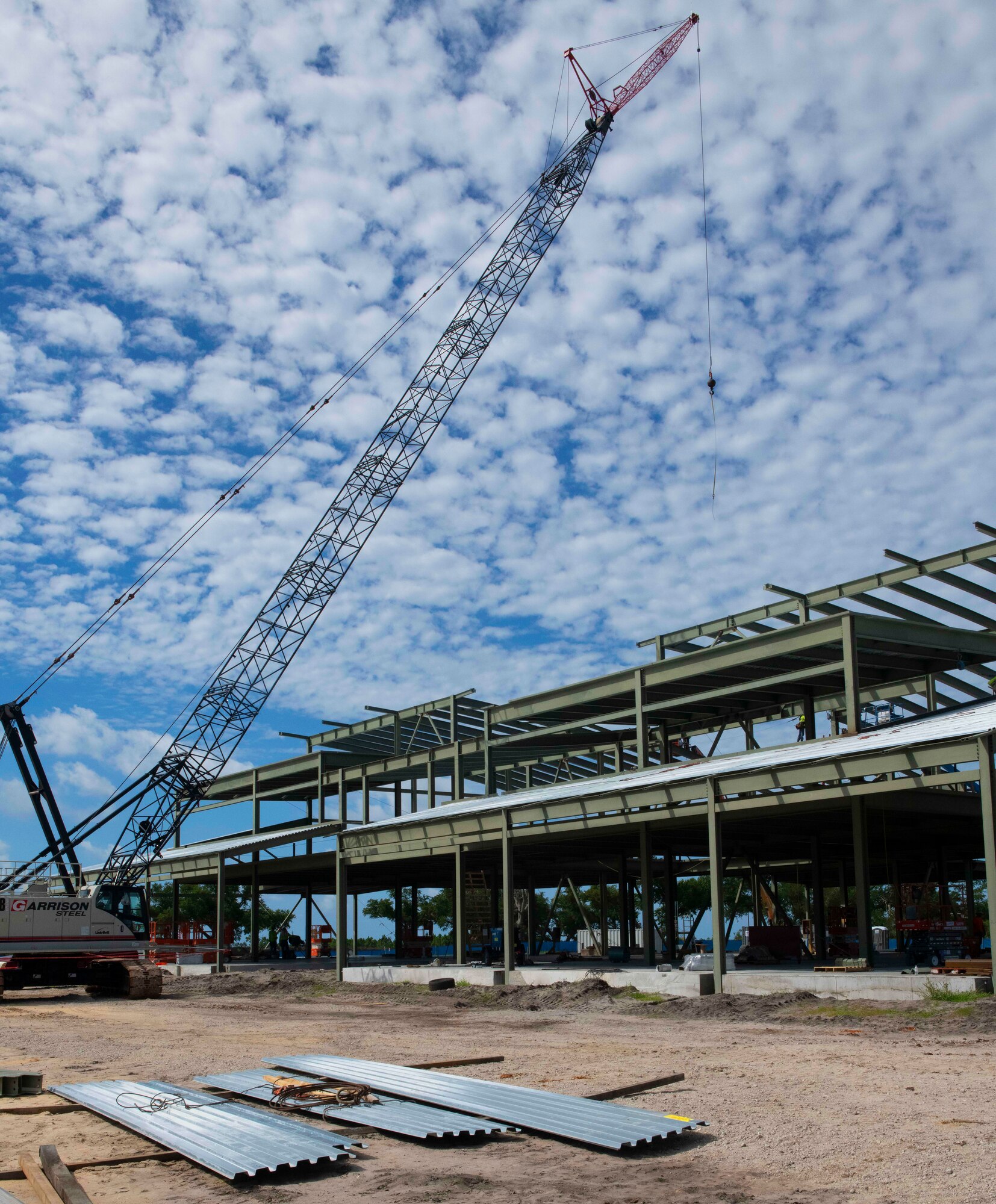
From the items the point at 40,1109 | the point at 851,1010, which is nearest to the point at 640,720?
the point at 851,1010

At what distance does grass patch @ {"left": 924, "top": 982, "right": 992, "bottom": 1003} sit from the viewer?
20.0 metres

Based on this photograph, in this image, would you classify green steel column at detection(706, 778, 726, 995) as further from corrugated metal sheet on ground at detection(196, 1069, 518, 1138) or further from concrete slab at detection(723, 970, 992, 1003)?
corrugated metal sheet on ground at detection(196, 1069, 518, 1138)

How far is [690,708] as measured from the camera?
3931 centimetres

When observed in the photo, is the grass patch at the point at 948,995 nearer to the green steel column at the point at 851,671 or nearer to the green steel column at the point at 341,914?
the green steel column at the point at 851,671

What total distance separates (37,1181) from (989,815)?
16.9m

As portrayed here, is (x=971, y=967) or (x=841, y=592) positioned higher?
(x=841, y=592)

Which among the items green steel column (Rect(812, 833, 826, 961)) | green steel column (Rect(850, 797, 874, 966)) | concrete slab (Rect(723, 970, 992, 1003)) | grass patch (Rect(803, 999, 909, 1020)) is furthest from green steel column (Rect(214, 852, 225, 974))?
grass patch (Rect(803, 999, 909, 1020))

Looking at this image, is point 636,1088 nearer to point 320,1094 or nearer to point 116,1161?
point 320,1094

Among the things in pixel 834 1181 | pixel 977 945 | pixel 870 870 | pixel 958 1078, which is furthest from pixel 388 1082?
pixel 870 870

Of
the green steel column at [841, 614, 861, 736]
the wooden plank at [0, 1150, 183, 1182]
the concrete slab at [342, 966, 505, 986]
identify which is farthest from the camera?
the concrete slab at [342, 966, 505, 986]

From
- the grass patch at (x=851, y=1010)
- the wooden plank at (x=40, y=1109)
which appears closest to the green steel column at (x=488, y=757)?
the grass patch at (x=851, y=1010)

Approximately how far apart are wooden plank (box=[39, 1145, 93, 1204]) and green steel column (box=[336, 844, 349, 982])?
28431 mm

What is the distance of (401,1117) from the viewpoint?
1145 cm

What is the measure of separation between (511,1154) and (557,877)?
4491 cm
